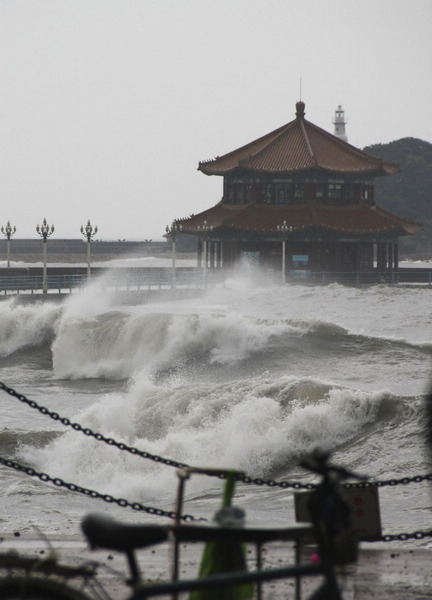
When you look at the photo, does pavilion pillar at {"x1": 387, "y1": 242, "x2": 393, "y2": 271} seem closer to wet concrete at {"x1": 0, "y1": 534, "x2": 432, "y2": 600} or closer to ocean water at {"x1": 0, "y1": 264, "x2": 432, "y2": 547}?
ocean water at {"x1": 0, "y1": 264, "x2": 432, "y2": 547}

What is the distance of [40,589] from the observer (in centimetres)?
304

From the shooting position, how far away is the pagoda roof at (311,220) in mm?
49562

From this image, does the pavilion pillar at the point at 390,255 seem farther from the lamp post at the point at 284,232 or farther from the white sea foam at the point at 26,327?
the white sea foam at the point at 26,327

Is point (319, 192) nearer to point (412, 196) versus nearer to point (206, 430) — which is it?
point (206, 430)

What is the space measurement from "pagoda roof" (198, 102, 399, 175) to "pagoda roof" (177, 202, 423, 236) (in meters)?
2.35

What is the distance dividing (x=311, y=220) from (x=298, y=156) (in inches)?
203

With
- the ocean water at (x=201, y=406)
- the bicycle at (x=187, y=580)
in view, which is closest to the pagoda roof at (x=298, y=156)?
the ocean water at (x=201, y=406)

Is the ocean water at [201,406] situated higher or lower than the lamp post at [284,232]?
lower

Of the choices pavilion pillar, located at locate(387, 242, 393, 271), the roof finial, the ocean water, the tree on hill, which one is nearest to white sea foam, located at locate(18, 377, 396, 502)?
the ocean water

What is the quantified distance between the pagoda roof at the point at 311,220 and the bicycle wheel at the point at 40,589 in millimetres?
46524

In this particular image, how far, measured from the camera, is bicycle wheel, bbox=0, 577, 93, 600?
3.02m

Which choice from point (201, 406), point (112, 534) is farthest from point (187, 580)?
point (201, 406)

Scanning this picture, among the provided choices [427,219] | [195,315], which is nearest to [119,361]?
[195,315]

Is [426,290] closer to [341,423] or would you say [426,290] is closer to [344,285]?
[344,285]
